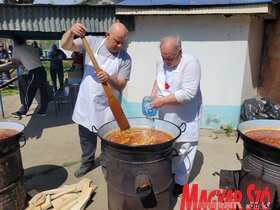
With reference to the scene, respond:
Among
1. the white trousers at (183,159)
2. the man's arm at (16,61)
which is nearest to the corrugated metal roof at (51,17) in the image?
the man's arm at (16,61)

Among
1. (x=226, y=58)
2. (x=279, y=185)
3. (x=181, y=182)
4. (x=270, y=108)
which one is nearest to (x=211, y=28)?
(x=226, y=58)

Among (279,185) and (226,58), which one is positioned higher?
(226,58)

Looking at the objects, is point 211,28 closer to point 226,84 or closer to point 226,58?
point 226,58

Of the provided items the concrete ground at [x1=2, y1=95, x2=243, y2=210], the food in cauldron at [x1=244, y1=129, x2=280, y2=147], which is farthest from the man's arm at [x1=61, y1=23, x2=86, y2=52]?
the food in cauldron at [x1=244, y1=129, x2=280, y2=147]

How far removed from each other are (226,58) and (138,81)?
2.03 meters

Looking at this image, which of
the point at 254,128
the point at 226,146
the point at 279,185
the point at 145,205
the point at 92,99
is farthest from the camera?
the point at 226,146

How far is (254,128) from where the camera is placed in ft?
10.5

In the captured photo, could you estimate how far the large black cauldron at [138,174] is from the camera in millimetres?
2574

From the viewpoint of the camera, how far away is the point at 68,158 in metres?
4.82

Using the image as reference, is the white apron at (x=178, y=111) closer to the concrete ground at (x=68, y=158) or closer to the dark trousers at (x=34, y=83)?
the concrete ground at (x=68, y=158)

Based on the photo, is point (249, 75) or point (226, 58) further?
point (249, 75)

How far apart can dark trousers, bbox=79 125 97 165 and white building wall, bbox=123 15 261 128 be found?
8.37ft

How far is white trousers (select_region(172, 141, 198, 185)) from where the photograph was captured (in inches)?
136

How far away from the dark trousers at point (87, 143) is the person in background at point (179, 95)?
3.78 ft
